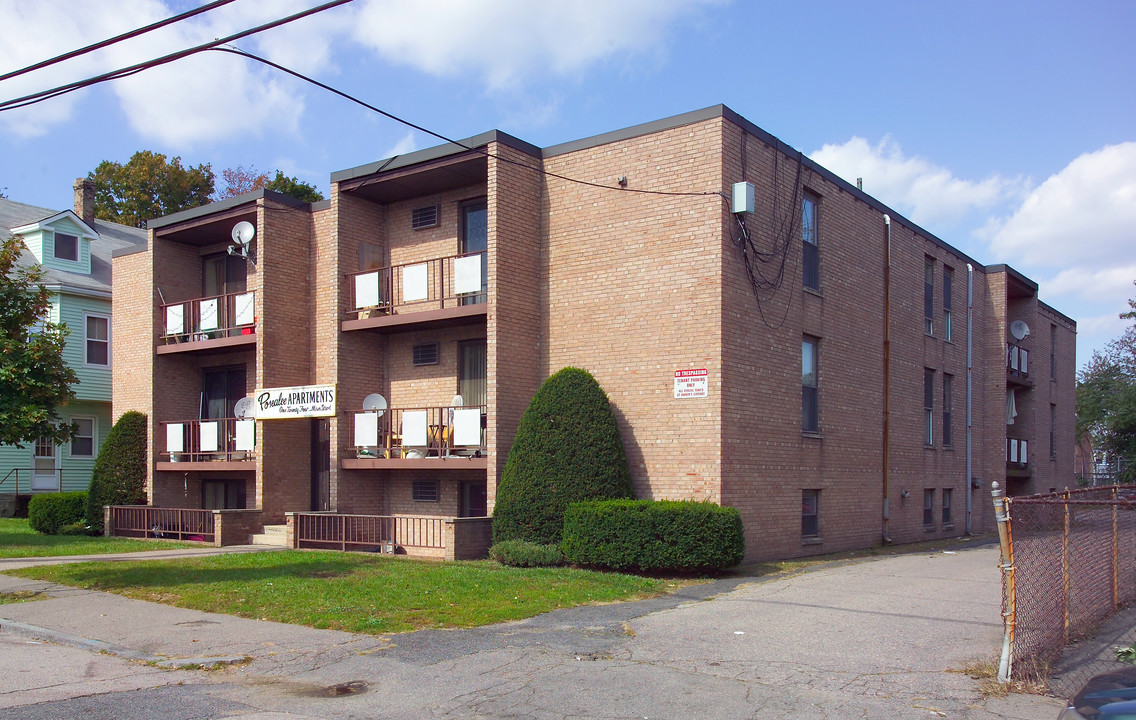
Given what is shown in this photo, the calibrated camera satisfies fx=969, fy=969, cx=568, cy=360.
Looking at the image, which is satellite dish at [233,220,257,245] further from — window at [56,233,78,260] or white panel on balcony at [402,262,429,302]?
window at [56,233,78,260]

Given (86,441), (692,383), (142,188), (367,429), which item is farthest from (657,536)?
(142,188)

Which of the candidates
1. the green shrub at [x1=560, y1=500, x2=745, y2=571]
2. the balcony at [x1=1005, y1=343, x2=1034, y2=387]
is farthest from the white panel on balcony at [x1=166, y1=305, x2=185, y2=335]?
the balcony at [x1=1005, y1=343, x2=1034, y2=387]

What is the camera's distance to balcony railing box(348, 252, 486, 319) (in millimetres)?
18609

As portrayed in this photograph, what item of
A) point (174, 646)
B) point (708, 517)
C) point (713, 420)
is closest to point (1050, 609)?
point (708, 517)

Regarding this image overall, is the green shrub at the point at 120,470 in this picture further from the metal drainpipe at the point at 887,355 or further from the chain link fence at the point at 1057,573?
the chain link fence at the point at 1057,573

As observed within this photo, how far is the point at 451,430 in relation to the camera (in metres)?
18.8

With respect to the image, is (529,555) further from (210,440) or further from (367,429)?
(210,440)

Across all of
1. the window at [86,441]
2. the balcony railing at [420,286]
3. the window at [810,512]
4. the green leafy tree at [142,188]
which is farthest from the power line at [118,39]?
the green leafy tree at [142,188]

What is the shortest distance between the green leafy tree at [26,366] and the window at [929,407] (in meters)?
18.7

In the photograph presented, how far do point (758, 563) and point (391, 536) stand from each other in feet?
22.6

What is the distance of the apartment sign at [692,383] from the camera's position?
52.8 ft

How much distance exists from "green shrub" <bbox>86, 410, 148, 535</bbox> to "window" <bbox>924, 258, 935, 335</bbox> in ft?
64.1

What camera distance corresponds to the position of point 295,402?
19.5m

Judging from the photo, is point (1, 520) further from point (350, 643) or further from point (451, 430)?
point (350, 643)
